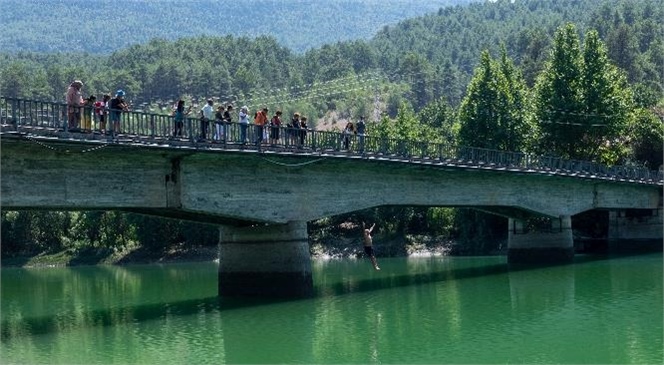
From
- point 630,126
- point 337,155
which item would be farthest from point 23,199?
point 630,126

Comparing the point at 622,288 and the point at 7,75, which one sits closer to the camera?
the point at 622,288

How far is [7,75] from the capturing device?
14412cm

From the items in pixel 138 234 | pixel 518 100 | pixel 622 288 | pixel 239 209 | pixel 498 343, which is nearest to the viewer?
pixel 498 343

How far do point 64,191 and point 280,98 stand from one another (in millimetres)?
147515

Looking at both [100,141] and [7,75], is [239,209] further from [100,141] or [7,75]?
→ [7,75]

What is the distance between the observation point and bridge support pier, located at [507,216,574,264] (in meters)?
56.0

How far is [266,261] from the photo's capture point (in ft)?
124

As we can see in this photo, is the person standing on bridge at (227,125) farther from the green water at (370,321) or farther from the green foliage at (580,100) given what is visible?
the green foliage at (580,100)

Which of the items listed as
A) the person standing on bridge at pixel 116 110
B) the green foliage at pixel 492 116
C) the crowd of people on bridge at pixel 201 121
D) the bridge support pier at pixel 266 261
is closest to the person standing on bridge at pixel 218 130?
the crowd of people on bridge at pixel 201 121

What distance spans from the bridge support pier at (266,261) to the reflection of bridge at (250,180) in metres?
0.05

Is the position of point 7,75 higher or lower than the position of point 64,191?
higher

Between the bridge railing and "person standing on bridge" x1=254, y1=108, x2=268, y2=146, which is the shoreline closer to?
the bridge railing

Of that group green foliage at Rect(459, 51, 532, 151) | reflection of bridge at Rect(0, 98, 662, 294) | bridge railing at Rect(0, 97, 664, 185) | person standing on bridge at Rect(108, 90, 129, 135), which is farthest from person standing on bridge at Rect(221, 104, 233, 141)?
green foliage at Rect(459, 51, 532, 151)

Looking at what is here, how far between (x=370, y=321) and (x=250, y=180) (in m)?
8.80
